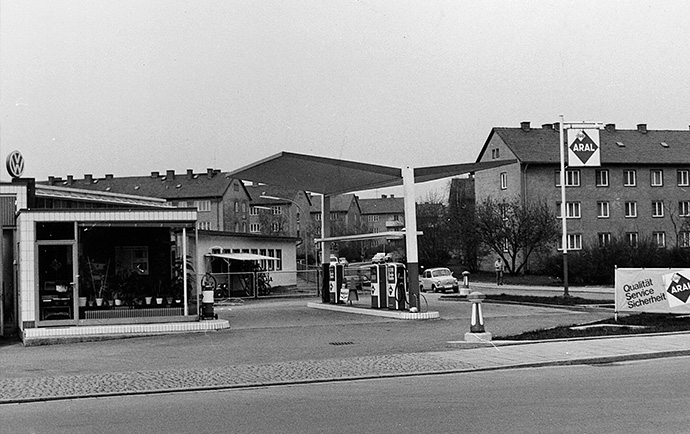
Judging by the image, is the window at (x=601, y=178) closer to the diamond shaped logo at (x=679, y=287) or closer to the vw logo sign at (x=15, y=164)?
the diamond shaped logo at (x=679, y=287)

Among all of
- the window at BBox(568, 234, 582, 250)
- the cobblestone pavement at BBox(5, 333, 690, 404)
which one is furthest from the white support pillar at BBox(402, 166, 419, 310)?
the window at BBox(568, 234, 582, 250)

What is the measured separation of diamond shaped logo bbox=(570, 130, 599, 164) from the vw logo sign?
61.1 feet

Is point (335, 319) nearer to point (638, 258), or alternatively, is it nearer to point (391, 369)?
point (391, 369)

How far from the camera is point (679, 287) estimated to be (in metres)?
20.8

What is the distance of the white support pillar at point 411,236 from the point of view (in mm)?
25984

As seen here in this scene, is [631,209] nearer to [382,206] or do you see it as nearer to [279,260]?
[279,260]

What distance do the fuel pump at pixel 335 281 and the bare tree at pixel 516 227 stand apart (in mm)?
34933

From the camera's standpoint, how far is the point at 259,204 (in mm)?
136000

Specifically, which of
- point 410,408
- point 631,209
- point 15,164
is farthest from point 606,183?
point 410,408

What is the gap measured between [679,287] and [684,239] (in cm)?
4778

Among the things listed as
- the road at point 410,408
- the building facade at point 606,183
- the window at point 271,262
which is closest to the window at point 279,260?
the window at point 271,262

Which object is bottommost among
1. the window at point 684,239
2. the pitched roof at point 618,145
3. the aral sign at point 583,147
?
the window at point 684,239

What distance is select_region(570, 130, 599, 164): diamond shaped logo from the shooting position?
30859 millimetres

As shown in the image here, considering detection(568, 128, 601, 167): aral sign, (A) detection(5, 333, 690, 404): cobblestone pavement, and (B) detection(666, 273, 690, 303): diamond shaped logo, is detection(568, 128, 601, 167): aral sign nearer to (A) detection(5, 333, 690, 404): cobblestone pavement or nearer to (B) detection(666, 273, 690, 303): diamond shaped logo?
(B) detection(666, 273, 690, 303): diamond shaped logo
